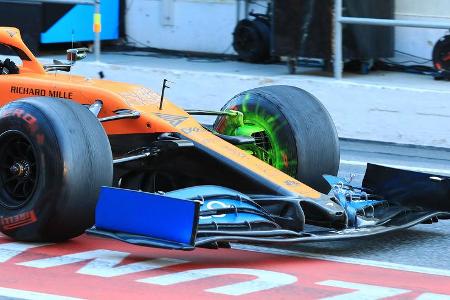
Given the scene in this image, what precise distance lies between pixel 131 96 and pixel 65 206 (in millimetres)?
1200

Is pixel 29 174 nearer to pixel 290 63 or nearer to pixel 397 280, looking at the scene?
pixel 397 280

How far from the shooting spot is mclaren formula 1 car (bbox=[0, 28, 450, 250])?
21.4 feet

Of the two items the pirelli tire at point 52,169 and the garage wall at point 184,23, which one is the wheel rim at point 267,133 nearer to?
the pirelli tire at point 52,169

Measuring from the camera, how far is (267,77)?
1341cm

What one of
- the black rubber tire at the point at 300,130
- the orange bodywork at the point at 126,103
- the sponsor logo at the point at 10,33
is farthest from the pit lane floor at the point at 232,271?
the sponsor logo at the point at 10,33

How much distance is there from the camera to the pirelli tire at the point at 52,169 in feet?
21.9

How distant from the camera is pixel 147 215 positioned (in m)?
6.42

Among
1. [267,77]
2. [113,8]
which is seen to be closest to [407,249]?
[267,77]

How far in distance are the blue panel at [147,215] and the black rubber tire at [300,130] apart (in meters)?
1.67

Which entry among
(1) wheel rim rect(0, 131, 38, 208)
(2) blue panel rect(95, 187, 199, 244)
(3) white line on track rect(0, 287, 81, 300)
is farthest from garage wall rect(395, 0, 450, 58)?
(3) white line on track rect(0, 287, 81, 300)

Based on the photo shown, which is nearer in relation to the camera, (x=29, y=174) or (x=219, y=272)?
(x=219, y=272)

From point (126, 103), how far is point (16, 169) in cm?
90

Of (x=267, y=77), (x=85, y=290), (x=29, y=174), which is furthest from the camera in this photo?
(x=267, y=77)

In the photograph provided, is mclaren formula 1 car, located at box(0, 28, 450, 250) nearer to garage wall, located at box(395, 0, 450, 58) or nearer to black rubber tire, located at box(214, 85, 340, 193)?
black rubber tire, located at box(214, 85, 340, 193)
